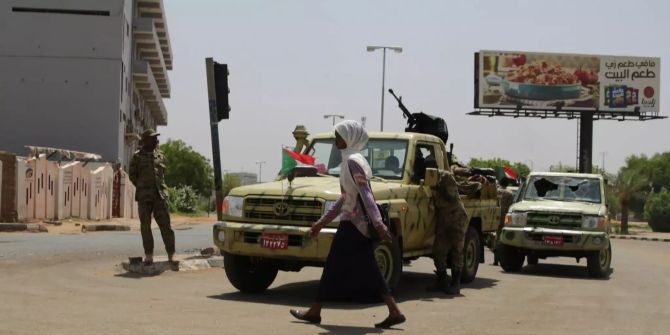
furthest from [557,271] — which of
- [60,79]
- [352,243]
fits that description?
[60,79]

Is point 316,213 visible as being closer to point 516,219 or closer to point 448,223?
point 448,223

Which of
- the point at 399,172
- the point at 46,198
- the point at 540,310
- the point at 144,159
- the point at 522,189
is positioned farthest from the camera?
the point at 46,198

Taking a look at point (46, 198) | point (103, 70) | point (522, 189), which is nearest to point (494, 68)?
point (103, 70)

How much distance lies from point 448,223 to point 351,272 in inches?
150

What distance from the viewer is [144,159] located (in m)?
13.1

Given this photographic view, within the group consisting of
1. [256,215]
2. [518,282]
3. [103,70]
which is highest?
[103,70]

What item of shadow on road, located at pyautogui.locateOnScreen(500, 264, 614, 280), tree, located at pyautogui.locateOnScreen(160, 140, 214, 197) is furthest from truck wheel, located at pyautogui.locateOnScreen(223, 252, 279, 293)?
tree, located at pyautogui.locateOnScreen(160, 140, 214, 197)

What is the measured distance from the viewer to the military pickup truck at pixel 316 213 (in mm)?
10461

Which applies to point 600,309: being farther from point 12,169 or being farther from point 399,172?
point 12,169

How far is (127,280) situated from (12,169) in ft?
66.4

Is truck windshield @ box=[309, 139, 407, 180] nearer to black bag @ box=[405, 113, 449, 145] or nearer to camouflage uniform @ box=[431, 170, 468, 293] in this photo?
camouflage uniform @ box=[431, 170, 468, 293]

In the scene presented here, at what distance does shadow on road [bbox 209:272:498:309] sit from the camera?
10.6 m

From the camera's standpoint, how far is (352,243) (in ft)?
28.5

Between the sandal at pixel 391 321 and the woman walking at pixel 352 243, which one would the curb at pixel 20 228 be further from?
the sandal at pixel 391 321
